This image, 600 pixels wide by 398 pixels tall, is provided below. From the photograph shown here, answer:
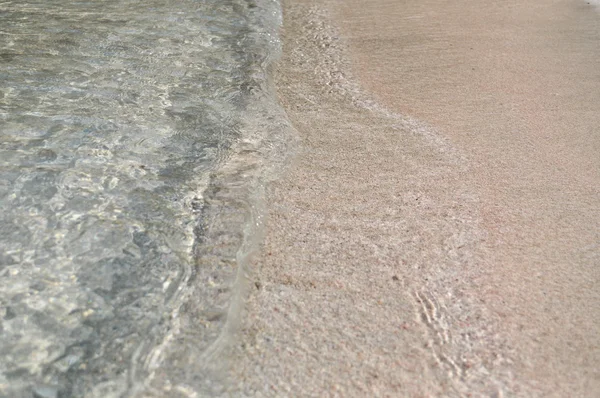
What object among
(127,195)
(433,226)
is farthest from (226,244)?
(433,226)

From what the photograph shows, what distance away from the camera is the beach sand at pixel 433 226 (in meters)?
2.25

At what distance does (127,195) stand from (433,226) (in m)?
1.29

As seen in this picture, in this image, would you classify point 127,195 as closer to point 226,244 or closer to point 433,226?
point 226,244

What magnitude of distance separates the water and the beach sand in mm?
160

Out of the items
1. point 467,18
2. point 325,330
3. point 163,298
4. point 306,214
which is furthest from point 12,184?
point 467,18

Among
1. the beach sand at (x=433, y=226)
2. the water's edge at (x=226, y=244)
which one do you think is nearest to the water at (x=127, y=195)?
the water's edge at (x=226, y=244)

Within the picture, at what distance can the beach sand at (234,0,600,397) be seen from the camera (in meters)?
2.25

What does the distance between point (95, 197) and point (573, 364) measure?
1.98 m

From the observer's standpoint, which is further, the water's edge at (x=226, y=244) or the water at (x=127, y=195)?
the water at (x=127, y=195)

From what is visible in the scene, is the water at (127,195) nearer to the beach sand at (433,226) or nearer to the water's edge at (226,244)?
the water's edge at (226,244)

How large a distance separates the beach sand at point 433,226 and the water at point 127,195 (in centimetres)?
16

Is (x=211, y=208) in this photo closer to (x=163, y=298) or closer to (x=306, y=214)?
(x=306, y=214)

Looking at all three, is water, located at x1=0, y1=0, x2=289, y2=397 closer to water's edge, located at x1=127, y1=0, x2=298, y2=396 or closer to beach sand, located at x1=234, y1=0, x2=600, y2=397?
water's edge, located at x1=127, y1=0, x2=298, y2=396

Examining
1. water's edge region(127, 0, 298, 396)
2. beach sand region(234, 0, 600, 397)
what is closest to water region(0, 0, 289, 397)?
water's edge region(127, 0, 298, 396)
